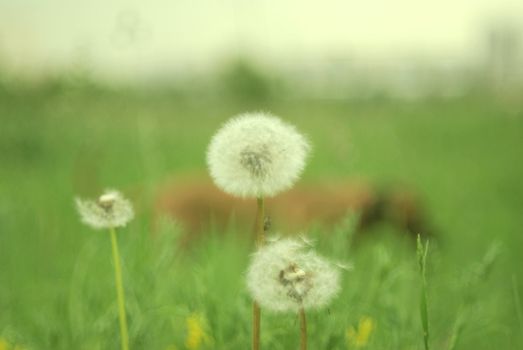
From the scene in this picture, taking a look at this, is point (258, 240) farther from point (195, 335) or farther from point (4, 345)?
point (4, 345)

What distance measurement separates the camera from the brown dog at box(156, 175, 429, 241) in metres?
4.44

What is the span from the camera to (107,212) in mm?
1281

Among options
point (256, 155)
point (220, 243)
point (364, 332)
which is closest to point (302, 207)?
point (220, 243)

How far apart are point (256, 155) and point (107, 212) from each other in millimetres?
318

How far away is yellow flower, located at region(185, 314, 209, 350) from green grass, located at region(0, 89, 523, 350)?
69mm

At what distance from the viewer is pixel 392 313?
1.88m

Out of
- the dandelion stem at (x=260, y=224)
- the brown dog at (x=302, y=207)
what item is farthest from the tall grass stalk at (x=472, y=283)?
the brown dog at (x=302, y=207)

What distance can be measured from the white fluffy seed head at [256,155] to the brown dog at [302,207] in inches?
116

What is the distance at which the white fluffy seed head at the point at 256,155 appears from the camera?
122 cm

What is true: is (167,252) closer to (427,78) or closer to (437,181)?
(437,181)

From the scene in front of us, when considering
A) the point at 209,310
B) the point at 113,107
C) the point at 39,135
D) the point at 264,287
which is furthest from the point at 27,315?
the point at 39,135

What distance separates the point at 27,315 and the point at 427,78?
58.4 feet

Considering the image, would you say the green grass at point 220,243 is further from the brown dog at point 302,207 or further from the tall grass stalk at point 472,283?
the brown dog at point 302,207

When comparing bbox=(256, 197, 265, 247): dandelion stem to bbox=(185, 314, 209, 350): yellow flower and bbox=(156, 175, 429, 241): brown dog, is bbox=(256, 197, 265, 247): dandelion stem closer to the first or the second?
bbox=(185, 314, 209, 350): yellow flower
